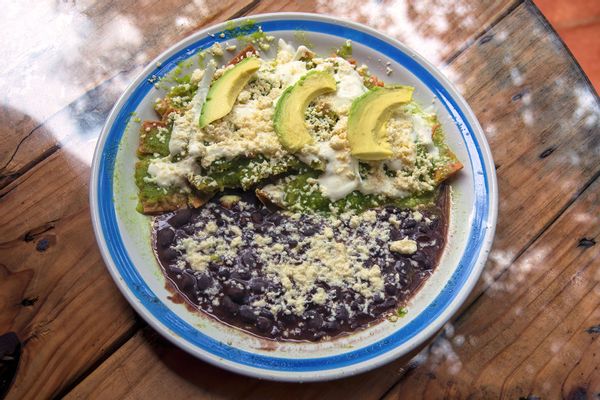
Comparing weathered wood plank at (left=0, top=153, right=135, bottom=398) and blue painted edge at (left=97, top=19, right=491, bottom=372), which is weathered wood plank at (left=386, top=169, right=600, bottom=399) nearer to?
blue painted edge at (left=97, top=19, right=491, bottom=372)

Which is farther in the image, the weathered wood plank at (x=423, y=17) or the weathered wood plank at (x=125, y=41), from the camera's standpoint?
the weathered wood plank at (x=423, y=17)

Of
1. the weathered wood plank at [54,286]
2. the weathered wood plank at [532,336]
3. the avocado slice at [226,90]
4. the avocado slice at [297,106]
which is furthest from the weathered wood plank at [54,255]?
the weathered wood plank at [532,336]

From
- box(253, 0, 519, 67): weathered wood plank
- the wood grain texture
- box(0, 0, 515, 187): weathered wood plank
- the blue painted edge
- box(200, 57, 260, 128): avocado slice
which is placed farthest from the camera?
box(253, 0, 519, 67): weathered wood plank

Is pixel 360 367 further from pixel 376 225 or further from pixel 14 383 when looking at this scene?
pixel 14 383

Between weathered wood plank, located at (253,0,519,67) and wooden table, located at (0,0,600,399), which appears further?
weathered wood plank, located at (253,0,519,67)

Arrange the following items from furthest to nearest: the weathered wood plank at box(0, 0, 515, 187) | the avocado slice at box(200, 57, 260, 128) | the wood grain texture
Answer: the weathered wood plank at box(0, 0, 515, 187) < the avocado slice at box(200, 57, 260, 128) < the wood grain texture

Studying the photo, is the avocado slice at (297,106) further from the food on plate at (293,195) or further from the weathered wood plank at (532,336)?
the weathered wood plank at (532,336)

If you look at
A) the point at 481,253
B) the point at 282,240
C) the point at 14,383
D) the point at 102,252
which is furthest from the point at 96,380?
the point at 481,253

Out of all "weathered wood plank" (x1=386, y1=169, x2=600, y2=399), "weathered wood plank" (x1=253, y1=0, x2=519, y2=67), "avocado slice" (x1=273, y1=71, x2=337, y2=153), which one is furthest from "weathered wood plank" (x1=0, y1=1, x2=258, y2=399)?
"weathered wood plank" (x1=386, y1=169, x2=600, y2=399)
